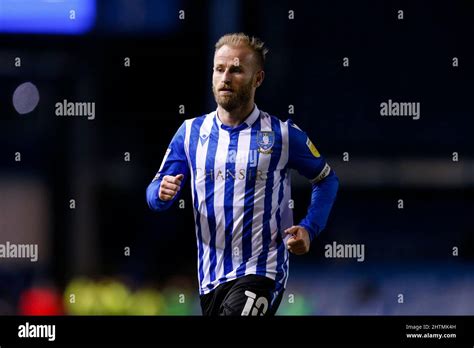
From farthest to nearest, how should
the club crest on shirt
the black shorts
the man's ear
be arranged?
the man's ear
the club crest on shirt
the black shorts

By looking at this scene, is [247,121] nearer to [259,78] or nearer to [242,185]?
[259,78]

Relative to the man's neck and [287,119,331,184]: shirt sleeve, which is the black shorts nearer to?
[287,119,331,184]: shirt sleeve

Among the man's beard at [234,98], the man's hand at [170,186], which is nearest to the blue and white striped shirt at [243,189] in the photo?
the man's beard at [234,98]

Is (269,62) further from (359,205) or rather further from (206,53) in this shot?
(359,205)

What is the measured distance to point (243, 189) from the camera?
6.39m

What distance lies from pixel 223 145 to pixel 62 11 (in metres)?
1.25

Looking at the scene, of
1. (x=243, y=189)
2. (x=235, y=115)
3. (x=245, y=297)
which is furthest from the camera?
(x=235, y=115)

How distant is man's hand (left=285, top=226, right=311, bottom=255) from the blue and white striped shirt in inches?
7.7

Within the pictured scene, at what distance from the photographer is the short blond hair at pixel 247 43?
257 inches

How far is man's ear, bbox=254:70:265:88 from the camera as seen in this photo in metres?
6.59

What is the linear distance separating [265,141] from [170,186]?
0.67m

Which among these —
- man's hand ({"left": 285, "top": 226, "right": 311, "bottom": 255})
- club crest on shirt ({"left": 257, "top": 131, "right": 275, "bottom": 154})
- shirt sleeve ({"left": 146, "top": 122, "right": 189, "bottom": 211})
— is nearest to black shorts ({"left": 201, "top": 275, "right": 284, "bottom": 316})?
man's hand ({"left": 285, "top": 226, "right": 311, "bottom": 255})

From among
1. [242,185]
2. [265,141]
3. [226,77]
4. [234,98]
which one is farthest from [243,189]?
[226,77]
